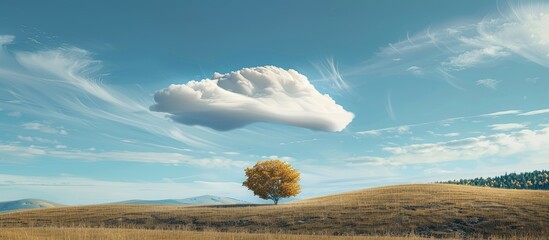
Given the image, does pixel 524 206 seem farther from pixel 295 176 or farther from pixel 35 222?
pixel 35 222

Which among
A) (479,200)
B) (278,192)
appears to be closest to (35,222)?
(278,192)

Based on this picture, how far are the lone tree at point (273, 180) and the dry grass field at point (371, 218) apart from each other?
18340 millimetres

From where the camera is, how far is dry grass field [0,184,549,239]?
52.2m

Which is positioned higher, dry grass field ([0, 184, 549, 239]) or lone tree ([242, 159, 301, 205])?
lone tree ([242, 159, 301, 205])

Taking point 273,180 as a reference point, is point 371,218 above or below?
below

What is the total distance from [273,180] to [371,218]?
114 feet

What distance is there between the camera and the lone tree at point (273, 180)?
90.4m

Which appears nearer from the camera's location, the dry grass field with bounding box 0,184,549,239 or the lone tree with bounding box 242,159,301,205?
the dry grass field with bounding box 0,184,549,239

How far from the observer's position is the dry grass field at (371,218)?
2053 inches

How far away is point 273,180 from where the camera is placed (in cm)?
9081

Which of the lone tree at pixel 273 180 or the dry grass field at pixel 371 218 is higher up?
the lone tree at pixel 273 180

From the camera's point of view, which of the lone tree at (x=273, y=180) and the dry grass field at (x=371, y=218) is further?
the lone tree at (x=273, y=180)

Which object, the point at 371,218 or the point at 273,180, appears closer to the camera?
the point at 371,218

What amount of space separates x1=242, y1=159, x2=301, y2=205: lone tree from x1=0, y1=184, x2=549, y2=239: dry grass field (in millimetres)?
18340
